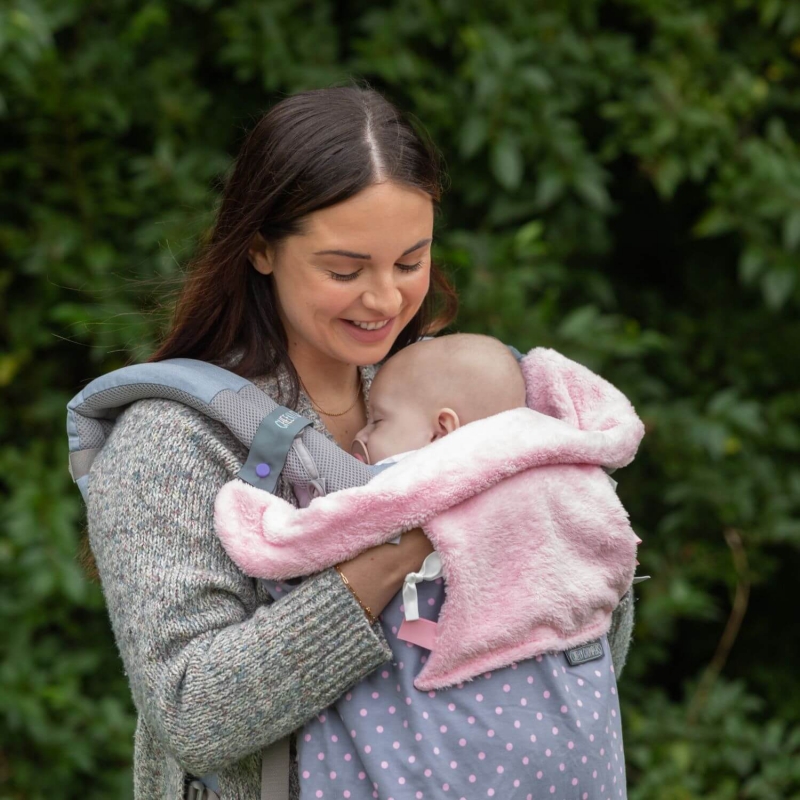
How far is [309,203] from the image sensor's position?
147 cm

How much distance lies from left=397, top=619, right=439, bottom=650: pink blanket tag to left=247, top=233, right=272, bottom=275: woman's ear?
57 cm

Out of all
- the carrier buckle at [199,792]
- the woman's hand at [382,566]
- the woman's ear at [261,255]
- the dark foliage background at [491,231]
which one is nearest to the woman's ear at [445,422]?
the woman's hand at [382,566]

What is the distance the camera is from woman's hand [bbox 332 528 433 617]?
1.32 metres

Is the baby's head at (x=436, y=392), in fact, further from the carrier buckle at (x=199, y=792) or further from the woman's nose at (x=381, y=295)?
the carrier buckle at (x=199, y=792)

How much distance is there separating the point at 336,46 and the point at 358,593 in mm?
2016

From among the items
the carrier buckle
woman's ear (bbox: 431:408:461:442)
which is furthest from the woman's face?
the carrier buckle

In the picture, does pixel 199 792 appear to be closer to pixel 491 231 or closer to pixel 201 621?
pixel 201 621

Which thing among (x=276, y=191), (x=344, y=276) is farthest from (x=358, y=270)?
(x=276, y=191)

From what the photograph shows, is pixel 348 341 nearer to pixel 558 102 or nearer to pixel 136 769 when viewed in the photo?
pixel 136 769

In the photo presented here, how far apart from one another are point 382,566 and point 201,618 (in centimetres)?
23

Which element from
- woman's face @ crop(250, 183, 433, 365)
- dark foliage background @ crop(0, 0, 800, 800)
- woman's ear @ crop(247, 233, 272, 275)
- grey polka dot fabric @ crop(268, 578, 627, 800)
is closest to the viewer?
grey polka dot fabric @ crop(268, 578, 627, 800)

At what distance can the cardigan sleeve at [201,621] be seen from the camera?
1.31 m

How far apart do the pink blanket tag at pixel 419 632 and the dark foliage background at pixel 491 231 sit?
58.2 inches

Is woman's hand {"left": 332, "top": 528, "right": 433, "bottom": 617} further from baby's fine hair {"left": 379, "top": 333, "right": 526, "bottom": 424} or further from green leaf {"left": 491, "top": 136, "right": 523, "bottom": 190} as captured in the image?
green leaf {"left": 491, "top": 136, "right": 523, "bottom": 190}
